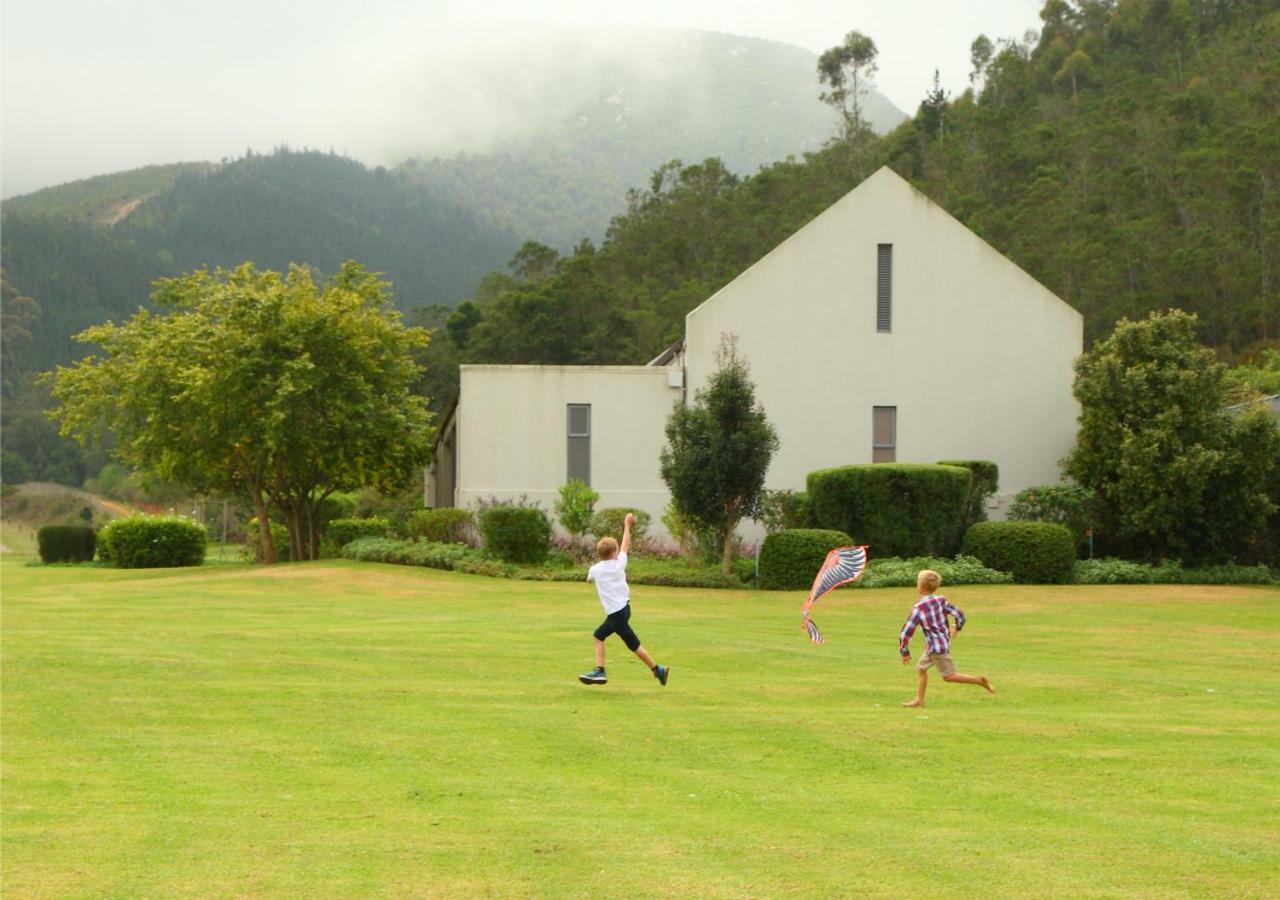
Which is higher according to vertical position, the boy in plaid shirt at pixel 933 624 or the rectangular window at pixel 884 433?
the rectangular window at pixel 884 433

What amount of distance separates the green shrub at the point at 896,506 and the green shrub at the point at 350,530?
1711cm

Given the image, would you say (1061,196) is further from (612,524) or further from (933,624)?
(933,624)

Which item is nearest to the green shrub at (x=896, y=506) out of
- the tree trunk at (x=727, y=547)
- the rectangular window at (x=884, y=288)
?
the tree trunk at (x=727, y=547)

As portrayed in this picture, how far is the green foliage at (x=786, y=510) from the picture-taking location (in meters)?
30.8

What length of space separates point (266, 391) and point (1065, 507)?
789 inches

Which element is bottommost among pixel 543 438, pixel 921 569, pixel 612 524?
pixel 921 569

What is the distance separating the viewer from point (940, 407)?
3562cm

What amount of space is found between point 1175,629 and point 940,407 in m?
14.6

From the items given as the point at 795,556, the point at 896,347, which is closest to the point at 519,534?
the point at 795,556

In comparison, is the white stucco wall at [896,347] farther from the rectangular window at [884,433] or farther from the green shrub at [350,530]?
the green shrub at [350,530]

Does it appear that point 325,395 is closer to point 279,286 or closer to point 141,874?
point 279,286

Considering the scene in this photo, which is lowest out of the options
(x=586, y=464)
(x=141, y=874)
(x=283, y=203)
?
(x=141, y=874)

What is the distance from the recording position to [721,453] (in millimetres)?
28422

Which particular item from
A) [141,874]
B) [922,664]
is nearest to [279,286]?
[922,664]
